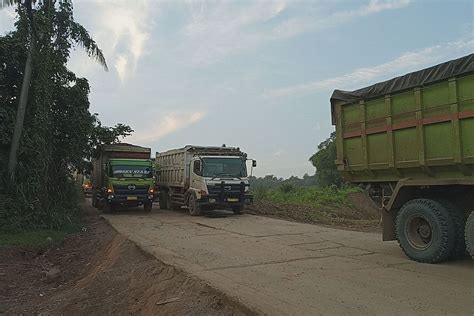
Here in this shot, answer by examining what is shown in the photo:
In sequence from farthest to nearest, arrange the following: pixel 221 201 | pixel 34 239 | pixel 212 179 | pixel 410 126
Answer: pixel 221 201
pixel 212 179
pixel 34 239
pixel 410 126

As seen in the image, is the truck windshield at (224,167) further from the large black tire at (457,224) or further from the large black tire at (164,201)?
the large black tire at (457,224)

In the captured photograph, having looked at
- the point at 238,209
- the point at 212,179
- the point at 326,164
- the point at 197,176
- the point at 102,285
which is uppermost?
the point at 326,164

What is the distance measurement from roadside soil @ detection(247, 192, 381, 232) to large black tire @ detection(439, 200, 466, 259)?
15.3ft

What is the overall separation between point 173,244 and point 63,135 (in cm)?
989

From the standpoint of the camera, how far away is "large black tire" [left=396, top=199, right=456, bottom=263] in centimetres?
772

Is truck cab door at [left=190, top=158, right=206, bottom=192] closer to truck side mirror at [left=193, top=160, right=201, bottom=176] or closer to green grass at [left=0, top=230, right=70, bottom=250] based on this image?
truck side mirror at [left=193, top=160, right=201, bottom=176]

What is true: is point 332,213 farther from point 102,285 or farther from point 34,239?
point 102,285

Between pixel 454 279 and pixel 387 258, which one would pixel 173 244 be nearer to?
pixel 387 258

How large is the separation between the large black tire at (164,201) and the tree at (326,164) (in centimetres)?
3032

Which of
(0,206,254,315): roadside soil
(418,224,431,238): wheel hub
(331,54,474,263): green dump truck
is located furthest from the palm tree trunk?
(418,224,431,238): wheel hub

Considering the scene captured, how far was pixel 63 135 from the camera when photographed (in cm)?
1820

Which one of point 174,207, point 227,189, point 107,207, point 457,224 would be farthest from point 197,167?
point 457,224

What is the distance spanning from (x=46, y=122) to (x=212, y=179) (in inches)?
265

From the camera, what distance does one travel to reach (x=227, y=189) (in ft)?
59.5
